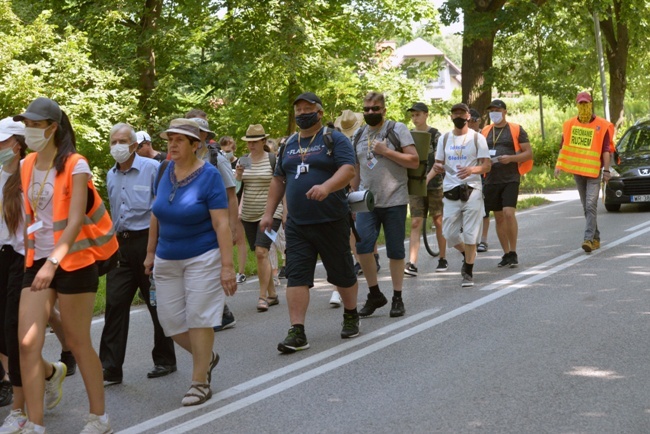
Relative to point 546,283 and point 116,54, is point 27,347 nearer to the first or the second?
point 546,283

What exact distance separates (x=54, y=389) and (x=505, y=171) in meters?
7.43

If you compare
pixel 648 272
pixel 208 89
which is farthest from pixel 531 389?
pixel 208 89

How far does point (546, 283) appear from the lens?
36.2 feet

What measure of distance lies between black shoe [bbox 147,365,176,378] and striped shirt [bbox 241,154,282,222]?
3.66m

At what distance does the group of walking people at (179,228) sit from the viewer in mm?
5902

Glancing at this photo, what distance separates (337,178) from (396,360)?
143 centimetres

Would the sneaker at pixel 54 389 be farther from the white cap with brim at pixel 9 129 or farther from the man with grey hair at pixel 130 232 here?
the white cap with brim at pixel 9 129

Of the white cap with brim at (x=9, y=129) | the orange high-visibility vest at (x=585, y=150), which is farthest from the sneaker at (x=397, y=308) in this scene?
the orange high-visibility vest at (x=585, y=150)

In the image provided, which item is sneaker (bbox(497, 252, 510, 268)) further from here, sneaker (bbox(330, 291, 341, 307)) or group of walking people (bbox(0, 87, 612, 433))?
sneaker (bbox(330, 291, 341, 307))

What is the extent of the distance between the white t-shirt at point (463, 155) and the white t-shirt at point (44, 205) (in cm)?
622

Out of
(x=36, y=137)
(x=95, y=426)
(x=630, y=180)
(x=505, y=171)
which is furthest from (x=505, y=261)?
(x=36, y=137)

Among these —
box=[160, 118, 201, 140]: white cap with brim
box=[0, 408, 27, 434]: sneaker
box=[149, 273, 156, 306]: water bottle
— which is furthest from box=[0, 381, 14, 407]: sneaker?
box=[160, 118, 201, 140]: white cap with brim

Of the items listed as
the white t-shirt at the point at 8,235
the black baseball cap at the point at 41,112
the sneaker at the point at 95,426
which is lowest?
the sneaker at the point at 95,426

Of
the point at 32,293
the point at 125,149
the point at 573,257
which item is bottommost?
the point at 573,257
